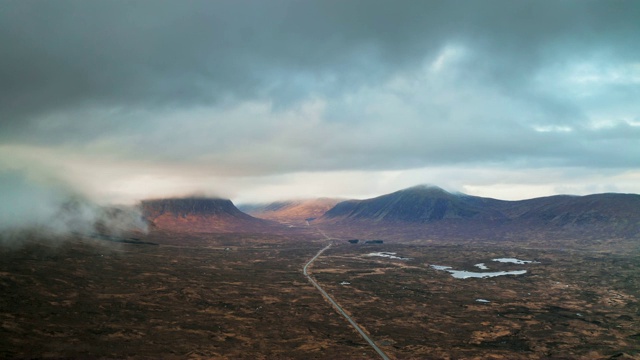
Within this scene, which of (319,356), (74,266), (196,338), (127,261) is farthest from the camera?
(127,261)

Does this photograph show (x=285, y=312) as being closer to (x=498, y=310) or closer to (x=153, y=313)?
(x=153, y=313)

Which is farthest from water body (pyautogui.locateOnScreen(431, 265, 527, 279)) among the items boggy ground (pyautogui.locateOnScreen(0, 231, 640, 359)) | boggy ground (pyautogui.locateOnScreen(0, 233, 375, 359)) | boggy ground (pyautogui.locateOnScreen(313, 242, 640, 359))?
boggy ground (pyautogui.locateOnScreen(0, 233, 375, 359))

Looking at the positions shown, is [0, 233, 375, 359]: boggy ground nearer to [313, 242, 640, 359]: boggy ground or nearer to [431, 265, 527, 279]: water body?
[313, 242, 640, 359]: boggy ground

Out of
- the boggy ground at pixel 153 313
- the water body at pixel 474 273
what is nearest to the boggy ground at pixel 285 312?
the boggy ground at pixel 153 313

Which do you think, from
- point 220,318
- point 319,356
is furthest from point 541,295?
point 220,318

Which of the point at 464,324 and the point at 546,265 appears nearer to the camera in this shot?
the point at 464,324

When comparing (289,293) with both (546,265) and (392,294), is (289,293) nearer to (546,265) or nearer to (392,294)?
(392,294)
